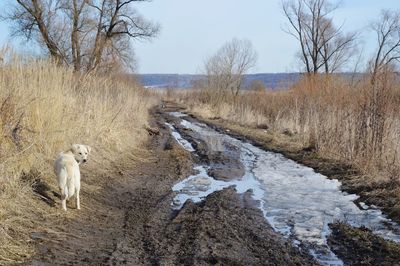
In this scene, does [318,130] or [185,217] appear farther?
[318,130]

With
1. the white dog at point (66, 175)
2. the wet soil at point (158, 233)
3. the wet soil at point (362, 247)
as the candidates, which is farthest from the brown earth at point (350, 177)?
the white dog at point (66, 175)

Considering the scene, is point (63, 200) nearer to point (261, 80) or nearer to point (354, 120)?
point (354, 120)

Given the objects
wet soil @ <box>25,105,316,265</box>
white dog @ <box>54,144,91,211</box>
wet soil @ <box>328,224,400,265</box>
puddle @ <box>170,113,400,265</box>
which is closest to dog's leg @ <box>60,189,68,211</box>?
white dog @ <box>54,144,91,211</box>

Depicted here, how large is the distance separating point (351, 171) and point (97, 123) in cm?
674

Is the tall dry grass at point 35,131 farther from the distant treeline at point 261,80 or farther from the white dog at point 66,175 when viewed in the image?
the distant treeline at point 261,80

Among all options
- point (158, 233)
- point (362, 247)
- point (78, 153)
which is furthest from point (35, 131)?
point (362, 247)

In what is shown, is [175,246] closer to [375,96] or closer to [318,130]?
[375,96]

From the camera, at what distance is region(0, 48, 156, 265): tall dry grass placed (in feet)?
18.9

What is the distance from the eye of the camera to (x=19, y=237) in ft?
17.4

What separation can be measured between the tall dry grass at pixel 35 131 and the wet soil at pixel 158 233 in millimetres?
315

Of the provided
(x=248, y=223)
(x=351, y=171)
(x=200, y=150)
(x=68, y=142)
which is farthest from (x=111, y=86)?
(x=248, y=223)

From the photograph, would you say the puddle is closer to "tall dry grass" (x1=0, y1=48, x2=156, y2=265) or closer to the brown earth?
the brown earth

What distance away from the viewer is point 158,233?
6270 millimetres

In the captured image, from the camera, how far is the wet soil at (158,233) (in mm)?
5250
